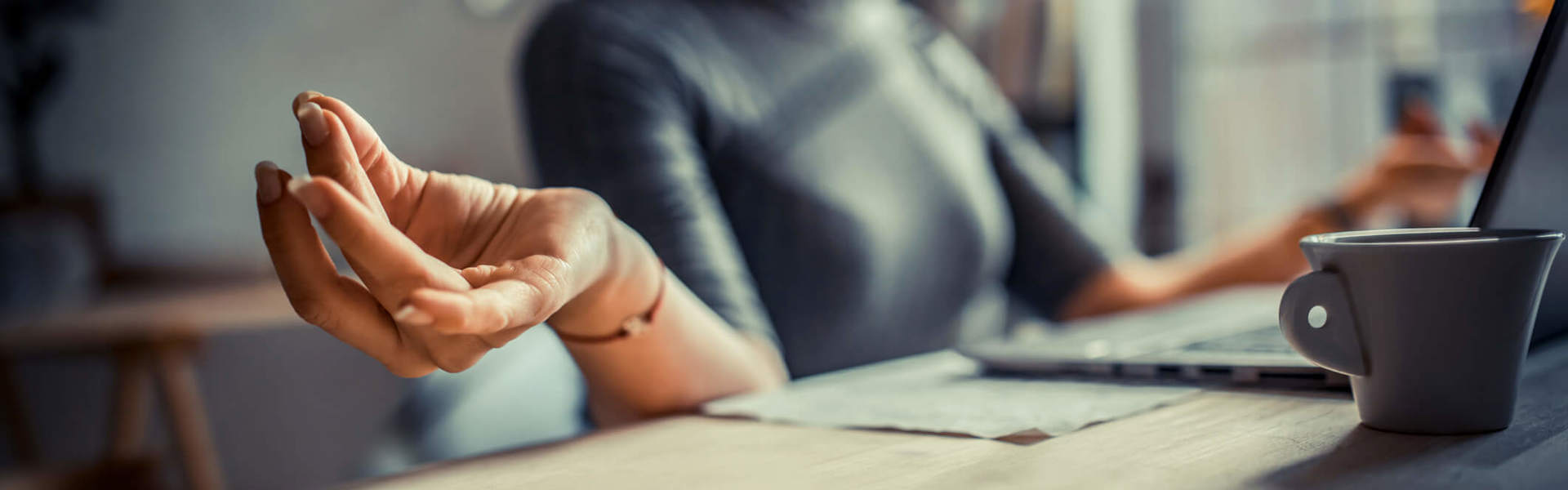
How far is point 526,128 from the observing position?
988 millimetres

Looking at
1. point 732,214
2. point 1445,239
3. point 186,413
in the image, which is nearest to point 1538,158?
point 1445,239

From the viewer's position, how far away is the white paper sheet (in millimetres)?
464

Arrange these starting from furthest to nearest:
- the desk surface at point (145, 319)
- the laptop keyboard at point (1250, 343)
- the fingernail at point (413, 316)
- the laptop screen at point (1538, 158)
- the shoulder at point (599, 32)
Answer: the desk surface at point (145, 319), the shoulder at point (599, 32), the laptop keyboard at point (1250, 343), the laptop screen at point (1538, 158), the fingernail at point (413, 316)

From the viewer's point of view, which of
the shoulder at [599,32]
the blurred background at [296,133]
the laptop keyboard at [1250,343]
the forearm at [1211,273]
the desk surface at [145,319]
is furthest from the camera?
the blurred background at [296,133]

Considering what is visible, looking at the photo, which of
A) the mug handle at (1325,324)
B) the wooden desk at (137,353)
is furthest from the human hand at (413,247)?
the wooden desk at (137,353)

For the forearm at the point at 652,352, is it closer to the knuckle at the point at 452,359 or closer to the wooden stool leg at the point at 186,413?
the knuckle at the point at 452,359

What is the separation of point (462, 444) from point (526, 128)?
30 cm

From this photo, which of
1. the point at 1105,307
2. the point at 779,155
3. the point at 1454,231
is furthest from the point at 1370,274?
the point at 1105,307

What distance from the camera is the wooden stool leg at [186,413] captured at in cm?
196

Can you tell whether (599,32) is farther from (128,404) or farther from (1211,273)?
(128,404)

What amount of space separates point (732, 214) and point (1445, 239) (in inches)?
27.5

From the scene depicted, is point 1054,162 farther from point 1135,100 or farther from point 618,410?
point 618,410

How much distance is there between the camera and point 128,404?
2.00 metres

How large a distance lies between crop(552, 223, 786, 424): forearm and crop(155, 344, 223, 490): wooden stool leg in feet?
5.26
